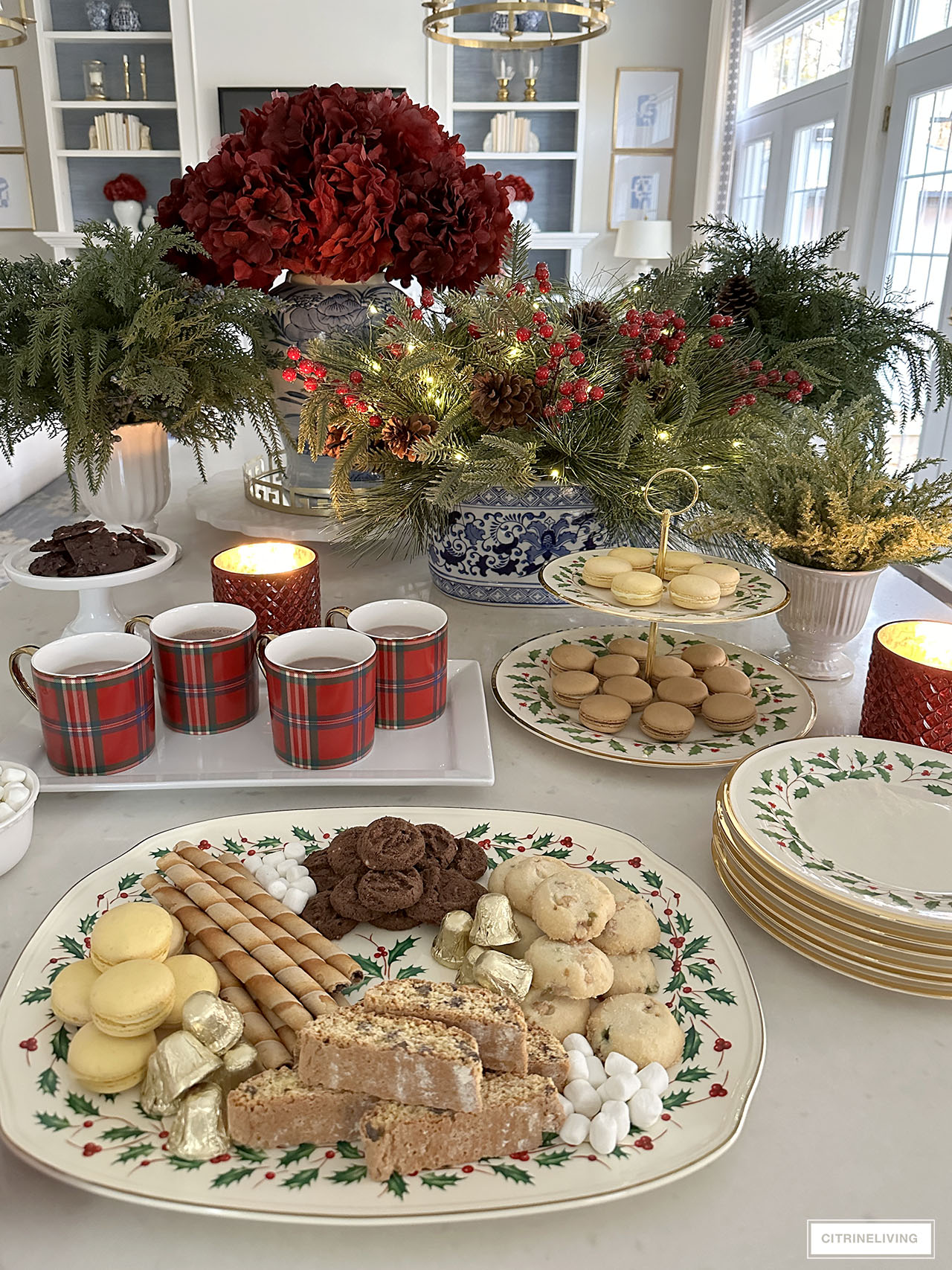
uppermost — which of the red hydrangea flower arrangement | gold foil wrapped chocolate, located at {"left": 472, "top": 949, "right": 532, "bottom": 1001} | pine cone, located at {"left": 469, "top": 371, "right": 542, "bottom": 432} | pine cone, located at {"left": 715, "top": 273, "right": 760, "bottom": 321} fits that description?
the red hydrangea flower arrangement

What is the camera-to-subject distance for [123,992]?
0.52 meters

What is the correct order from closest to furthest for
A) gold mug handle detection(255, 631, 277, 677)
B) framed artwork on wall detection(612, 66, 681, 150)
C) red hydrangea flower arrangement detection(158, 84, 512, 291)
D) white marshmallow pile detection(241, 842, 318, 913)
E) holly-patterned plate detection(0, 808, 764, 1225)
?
holly-patterned plate detection(0, 808, 764, 1225)
white marshmallow pile detection(241, 842, 318, 913)
gold mug handle detection(255, 631, 277, 677)
red hydrangea flower arrangement detection(158, 84, 512, 291)
framed artwork on wall detection(612, 66, 681, 150)

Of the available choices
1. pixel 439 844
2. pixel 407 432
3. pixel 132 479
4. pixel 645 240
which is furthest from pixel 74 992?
pixel 645 240

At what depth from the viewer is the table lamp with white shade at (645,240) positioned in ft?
16.9

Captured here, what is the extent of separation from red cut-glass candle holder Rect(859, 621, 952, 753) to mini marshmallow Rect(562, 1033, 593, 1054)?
454 millimetres

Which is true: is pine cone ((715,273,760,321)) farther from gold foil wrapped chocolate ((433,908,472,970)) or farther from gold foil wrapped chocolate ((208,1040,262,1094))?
gold foil wrapped chocolate ((208,1040,262,1094))

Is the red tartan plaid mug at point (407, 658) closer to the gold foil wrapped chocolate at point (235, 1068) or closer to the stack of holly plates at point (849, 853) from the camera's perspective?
the stack of holly plates at point (849, 853)

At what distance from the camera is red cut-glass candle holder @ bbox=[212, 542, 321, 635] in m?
1.03

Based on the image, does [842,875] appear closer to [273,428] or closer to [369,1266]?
[369,1266]

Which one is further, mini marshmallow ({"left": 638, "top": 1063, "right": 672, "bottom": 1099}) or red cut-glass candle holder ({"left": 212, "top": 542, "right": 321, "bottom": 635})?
red cut-glass candle holder ({"left": 212, "top": 542, "right": 321, "bottom": 635})

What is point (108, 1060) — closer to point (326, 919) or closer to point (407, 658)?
point (326, 919)

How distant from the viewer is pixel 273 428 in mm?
1271

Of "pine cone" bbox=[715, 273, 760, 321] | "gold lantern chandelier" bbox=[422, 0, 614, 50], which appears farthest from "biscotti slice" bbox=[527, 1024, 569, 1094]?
"gold lantern chandelier" bbox=[422, 0, 614, 50]

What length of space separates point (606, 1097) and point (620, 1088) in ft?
0.04
